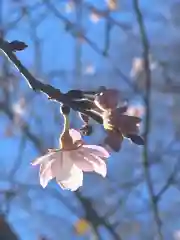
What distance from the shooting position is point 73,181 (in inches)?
13.1

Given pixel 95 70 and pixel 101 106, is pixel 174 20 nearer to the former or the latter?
pixel 95 70

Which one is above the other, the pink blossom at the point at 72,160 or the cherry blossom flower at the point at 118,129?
the pink blossom at the point at 72,160

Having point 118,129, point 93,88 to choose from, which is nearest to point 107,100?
point 118,129

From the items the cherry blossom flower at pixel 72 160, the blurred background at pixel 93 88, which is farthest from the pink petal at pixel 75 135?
the blurred background at pixel 93 88

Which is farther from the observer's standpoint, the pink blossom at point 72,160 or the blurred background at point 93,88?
the blurred background at point 93,88

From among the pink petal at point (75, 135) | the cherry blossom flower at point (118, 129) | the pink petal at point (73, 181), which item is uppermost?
the pink petal at point (75, 135)

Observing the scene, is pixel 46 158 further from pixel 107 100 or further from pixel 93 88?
pixel 93 88

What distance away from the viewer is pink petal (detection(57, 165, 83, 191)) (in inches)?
12.9

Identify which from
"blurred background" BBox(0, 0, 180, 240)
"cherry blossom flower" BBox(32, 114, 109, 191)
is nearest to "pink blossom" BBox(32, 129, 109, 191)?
"cherry blossom flower" BBox(32, 114, 109, 191)

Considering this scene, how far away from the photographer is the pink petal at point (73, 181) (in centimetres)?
33

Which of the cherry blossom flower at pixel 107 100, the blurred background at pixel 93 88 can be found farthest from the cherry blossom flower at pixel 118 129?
the blurred background at pixel 93 88

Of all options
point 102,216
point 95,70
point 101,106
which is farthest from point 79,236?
point 101,106

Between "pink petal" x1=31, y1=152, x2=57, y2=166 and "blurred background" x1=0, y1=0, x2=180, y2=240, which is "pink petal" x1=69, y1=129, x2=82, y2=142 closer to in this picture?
"pink petal" x1=31, y1=152, x2=57, y2=166

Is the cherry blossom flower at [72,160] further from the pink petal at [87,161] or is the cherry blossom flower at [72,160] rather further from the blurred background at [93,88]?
the blurred background at [93,88]
